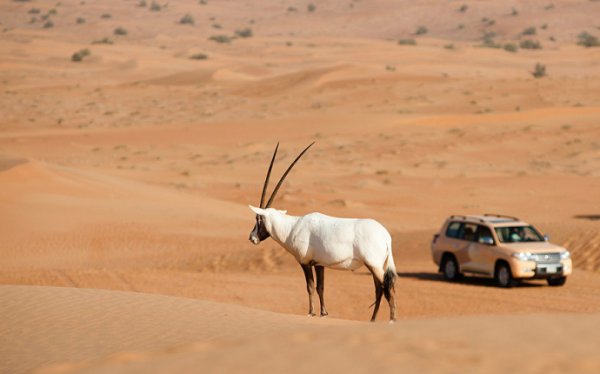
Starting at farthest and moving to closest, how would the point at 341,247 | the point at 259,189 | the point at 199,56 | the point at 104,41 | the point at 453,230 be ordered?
Result: 1. the point at 104,41
2. the point at 199,56
3. the point at 259,189
4. the point at 453,230
5. the point at 341,247

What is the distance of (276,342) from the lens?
9.69 m

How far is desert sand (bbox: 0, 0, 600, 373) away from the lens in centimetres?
1016

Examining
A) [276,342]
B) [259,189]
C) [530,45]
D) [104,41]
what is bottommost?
[104,41]

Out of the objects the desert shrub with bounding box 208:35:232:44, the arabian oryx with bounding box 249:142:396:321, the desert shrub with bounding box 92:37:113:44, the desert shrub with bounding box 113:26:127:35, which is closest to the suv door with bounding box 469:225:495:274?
the arabian oryx with bounding box 249:142:396:321

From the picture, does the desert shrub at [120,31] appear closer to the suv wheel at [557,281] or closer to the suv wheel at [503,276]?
the suv wheel at [503,276]

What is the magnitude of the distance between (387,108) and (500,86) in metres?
6.94

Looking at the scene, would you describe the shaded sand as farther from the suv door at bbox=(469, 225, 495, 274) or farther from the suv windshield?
the suv windshield

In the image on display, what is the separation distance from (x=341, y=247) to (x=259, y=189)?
904 inches

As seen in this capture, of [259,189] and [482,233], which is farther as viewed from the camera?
[259,189]

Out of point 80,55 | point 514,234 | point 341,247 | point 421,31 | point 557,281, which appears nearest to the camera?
point 341,247

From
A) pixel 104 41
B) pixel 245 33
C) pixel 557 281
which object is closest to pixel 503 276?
pixel 557 281

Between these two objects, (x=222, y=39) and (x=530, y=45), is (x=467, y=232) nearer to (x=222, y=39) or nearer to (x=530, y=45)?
(x=530, y=45)

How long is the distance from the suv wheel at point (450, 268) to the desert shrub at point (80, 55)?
2523 inches

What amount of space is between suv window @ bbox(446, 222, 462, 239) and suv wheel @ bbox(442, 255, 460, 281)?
0.44 metres
